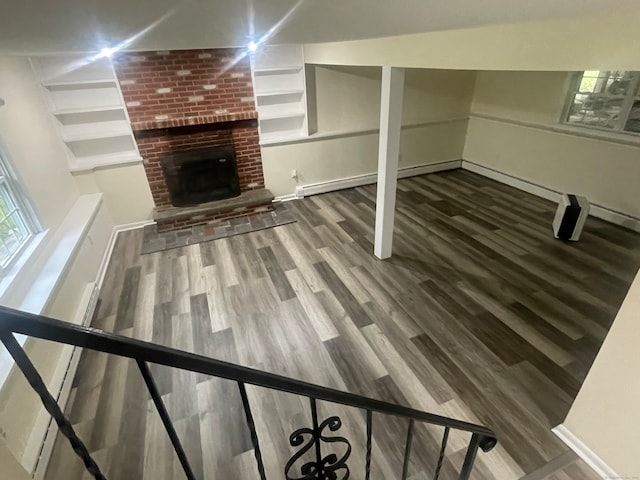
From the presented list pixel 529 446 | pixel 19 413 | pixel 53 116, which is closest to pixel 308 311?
pixel 529 446

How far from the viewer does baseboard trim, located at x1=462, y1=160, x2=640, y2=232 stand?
3840mm

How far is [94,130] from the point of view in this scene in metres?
3.87

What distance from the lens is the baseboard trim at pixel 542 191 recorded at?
12.6ft

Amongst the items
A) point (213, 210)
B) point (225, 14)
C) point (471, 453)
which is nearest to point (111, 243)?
point (213, 210)

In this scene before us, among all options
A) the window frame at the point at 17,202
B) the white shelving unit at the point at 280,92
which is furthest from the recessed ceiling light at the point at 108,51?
the white shelving unit at the point at 280,92

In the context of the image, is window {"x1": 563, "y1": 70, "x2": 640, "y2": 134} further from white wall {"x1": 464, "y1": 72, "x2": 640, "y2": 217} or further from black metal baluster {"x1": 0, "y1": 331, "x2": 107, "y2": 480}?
black metal baluster {"x1": 0, "y1": 331, "x2": 107, "y2": 480}

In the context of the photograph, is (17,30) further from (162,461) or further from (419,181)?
(419,181)

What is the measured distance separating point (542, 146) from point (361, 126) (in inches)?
101

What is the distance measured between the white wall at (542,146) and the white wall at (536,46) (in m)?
3.17

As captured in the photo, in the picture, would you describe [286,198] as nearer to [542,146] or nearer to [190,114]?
[190,114]

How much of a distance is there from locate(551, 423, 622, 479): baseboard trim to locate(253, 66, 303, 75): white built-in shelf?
14.8 feet

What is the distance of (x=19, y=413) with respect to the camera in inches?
68.6

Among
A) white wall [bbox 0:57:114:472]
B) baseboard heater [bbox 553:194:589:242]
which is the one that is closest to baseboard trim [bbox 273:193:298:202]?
white wall [bbox 0:57:114:472]

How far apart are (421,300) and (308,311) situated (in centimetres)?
101
